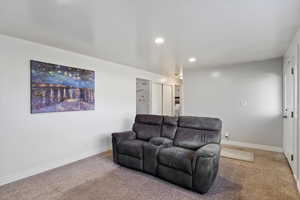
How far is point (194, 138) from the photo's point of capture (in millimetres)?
2949

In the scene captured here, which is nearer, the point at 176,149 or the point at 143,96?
the point at 176,149

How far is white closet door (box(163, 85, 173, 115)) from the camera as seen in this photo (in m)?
6.70

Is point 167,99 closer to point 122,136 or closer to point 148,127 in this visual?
point 148,127

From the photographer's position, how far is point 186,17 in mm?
1973

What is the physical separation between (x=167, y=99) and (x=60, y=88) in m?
4.42

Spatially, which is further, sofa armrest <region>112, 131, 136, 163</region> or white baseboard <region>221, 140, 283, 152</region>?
white baseboard <region>221, 140, 283, 152</region>

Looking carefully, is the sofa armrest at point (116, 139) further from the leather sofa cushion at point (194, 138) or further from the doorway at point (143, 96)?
the doorway at point (143, 96)

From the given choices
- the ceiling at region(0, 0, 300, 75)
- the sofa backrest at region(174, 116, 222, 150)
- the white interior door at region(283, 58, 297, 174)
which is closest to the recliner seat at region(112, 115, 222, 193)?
the sofa backrest at region(174, 116, 222, 150)

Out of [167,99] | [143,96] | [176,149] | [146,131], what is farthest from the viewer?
[167,99]

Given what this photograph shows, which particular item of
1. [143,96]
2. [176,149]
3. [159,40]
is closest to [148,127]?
[176,149]

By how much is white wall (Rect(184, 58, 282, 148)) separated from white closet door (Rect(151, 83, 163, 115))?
4.14 ft

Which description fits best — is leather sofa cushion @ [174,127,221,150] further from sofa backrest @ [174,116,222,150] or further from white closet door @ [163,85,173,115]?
white closet door @ [163,85,173,115]

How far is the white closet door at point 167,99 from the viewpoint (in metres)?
6.70

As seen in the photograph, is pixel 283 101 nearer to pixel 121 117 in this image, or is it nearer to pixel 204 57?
pixel 204 57
